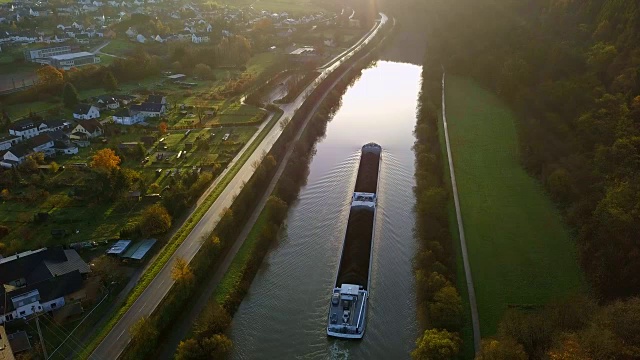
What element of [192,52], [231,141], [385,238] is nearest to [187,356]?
[385,238]

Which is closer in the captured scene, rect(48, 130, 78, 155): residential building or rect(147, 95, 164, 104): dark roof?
rect(48, 130, 78, 155): residential building

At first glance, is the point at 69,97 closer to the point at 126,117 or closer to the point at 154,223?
the point at 126,117

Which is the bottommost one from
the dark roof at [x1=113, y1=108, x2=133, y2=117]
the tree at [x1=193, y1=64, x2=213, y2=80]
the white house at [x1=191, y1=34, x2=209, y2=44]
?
the dark roof at [x1=113, y1=108, x2=133, y2=117]

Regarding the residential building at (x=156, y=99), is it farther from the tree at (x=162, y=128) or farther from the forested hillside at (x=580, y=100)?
the forested hillside at (x=580, y=100)

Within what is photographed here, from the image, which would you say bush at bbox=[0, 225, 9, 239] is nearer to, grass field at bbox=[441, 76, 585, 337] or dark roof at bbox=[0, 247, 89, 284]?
dark roof at bbox=[0, 247, 89, 284]

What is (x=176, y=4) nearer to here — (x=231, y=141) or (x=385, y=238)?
(x=231, y=141)

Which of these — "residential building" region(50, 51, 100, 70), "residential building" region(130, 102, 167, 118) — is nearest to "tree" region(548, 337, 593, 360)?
"residential building" region(130, 102, 167, 118)

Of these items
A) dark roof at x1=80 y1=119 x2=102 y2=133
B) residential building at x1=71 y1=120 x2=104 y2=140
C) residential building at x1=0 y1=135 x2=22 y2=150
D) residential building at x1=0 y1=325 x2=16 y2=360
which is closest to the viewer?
residential building at x1=0 y1=325 x2=16 y2=360

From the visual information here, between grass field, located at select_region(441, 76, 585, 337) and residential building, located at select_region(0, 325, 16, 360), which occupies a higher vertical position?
grass field, located at select_region(441, 76, 585, 337)
